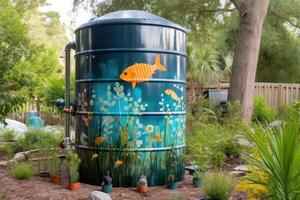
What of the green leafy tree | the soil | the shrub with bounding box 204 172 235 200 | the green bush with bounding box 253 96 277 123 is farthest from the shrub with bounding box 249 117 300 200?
the green bush with bounding box 253 96 277 123

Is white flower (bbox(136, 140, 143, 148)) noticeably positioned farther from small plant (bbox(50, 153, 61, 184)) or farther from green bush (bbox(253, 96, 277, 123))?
green bush (bbox(253, 96, 277, 123))

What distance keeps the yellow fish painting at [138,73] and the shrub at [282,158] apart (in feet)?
5.89

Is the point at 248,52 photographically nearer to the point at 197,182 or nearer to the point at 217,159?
the point at 217,159

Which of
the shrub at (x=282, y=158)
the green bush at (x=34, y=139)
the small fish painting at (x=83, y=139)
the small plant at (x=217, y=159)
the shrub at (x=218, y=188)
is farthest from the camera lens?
the green bush at (x=34, y=139)

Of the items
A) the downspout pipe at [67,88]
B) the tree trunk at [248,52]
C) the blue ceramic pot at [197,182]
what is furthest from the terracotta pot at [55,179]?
the tree trunk at [248,52]

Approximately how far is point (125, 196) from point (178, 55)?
6.25ft

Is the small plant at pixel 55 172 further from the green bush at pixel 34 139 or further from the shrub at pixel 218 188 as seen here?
the shrub at pixel 218 188

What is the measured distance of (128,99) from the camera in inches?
183

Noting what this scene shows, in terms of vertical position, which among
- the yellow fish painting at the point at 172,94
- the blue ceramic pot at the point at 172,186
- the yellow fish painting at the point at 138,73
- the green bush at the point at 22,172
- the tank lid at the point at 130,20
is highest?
the tank lid at the point at 130,20

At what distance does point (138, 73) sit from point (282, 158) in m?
2.12

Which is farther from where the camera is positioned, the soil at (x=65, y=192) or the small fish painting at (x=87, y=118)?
the small fish painting at (x=87, y=118)

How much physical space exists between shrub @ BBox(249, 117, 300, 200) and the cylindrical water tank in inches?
68.7

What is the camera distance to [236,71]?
958 centimetres

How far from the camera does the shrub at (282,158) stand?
3.03m
